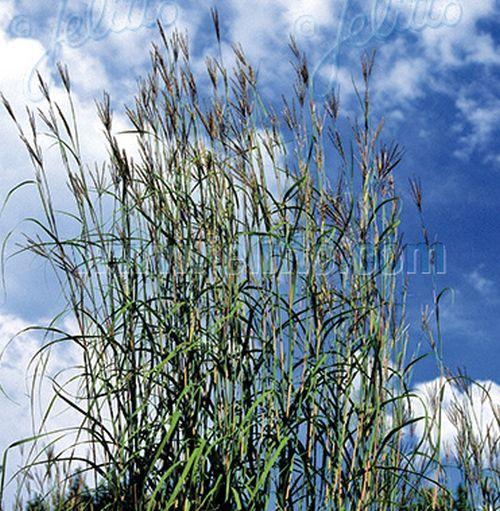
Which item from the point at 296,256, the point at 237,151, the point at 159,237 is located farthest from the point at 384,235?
the point at 159,237

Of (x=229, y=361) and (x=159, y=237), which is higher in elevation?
(x=159, y=237)

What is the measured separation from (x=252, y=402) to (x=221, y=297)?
1.06 feet

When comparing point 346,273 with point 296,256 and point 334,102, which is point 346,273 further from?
point 334,102

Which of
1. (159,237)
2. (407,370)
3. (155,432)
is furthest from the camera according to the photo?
(407,370)

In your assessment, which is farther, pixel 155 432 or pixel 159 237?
pixel 159 237

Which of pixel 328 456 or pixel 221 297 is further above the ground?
pixel 221 297

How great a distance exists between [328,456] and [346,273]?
58 centimetres

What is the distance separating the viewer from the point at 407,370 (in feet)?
8.79

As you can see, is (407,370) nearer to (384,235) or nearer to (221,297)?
(384,235)

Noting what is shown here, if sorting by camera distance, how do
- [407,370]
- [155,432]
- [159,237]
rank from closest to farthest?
1. [155,432]
2. [159,237]
3. [407,370]

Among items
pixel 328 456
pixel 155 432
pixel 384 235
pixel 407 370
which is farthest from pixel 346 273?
pixel 155 432

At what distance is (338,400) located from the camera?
7.95 feet

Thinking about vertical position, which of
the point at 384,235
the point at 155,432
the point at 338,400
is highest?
the point at 384,235

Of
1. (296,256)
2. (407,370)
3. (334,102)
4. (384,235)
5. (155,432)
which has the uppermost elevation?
(334,102)
